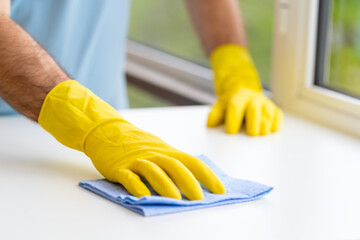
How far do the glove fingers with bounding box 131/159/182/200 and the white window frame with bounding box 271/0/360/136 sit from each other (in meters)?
0.77

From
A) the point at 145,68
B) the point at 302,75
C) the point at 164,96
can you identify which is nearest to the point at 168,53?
the point at 145,68

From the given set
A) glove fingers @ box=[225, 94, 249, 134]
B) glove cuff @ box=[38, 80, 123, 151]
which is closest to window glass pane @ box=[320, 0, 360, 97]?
glove fingers @ box=[225, 94, 249, 134]

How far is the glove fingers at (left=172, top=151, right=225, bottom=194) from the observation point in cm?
115

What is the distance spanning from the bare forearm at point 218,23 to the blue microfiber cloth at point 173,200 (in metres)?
0.83

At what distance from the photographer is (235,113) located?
1.67m

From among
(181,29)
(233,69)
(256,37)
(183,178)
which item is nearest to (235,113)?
(233,69)

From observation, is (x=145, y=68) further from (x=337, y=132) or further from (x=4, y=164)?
(x=4, y=164)

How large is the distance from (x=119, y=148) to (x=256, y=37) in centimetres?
150

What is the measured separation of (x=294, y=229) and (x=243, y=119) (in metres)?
0.74

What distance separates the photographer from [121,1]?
199 centimetres

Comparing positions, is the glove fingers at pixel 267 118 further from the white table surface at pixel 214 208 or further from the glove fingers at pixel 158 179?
the glove fingers at pixel 158 179

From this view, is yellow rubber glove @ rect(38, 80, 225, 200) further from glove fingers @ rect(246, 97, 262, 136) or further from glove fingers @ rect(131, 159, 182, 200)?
glove fingers @ rect(246, 97, 262, 136)

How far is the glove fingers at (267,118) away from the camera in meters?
1.65

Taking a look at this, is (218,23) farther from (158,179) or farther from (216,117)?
(158,179)
